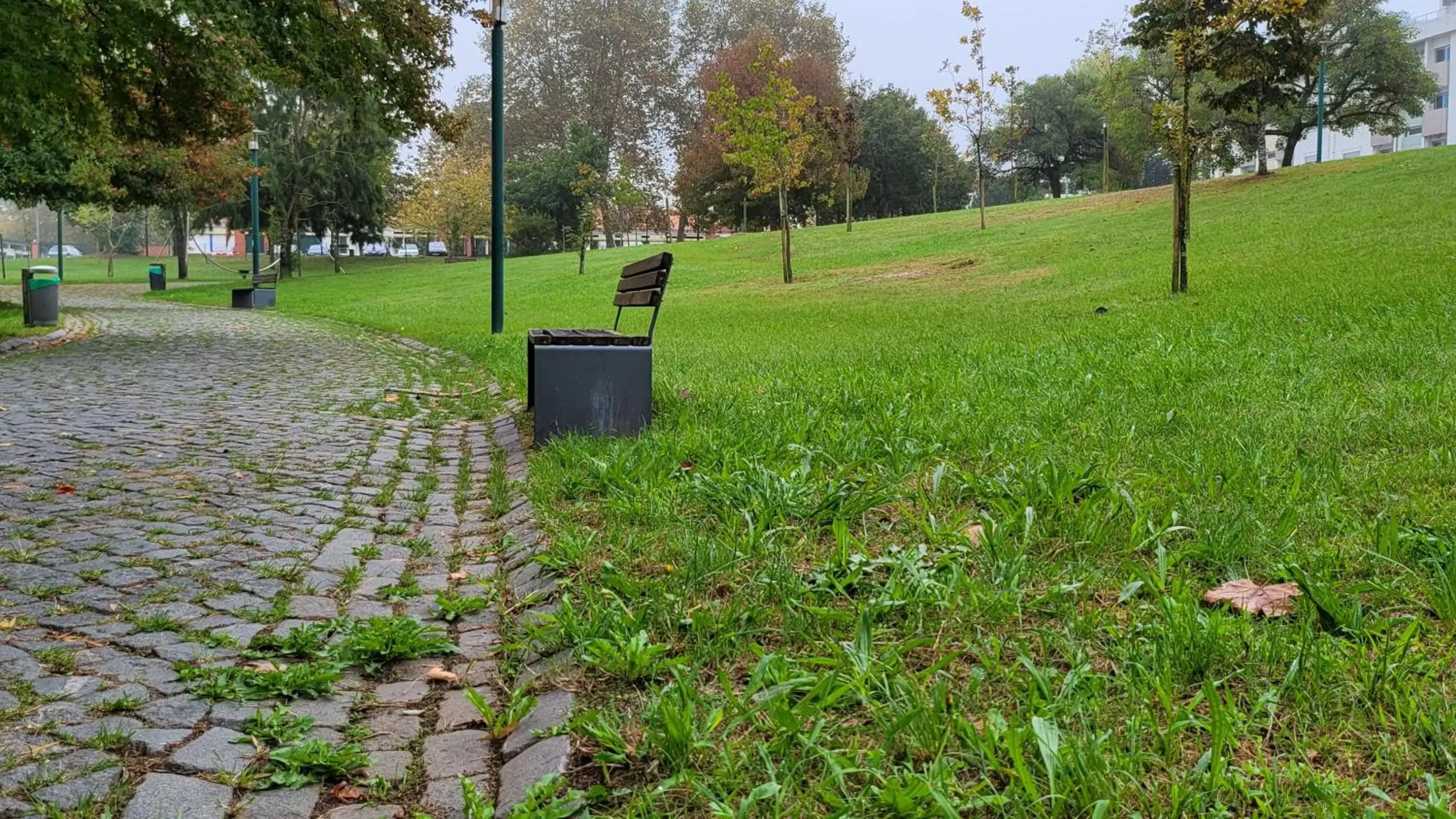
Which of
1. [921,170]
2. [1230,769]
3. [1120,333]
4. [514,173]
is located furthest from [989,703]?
[921,170]

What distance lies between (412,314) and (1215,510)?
70.0ft

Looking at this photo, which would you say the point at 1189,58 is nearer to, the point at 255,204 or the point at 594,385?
the point at 594,385

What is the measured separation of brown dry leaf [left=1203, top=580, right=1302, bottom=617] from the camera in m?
2.75

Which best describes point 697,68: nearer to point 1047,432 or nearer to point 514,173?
point 514,173

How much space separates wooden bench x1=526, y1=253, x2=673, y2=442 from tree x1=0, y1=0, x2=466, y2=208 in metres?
6.97

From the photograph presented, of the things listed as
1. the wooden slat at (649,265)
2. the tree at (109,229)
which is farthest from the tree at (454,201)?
the wooden slat at (649,265)

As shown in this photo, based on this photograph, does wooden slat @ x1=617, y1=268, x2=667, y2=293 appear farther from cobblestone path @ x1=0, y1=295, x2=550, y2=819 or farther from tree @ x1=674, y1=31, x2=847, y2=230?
tree @ x1=674, y1=31, x2=847, y2=230

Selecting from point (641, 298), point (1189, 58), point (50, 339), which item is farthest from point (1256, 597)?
point (50, 339)

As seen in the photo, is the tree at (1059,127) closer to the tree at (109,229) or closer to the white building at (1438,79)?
the white building at (1438,79)

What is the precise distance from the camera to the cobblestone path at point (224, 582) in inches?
95.5

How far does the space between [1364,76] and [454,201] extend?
143 feet

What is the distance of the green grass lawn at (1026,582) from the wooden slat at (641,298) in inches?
26.9

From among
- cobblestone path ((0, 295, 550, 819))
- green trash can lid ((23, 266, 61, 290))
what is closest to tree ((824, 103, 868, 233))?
green trash can lid ((23, 266, 61, 290))

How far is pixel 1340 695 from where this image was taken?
228cm
